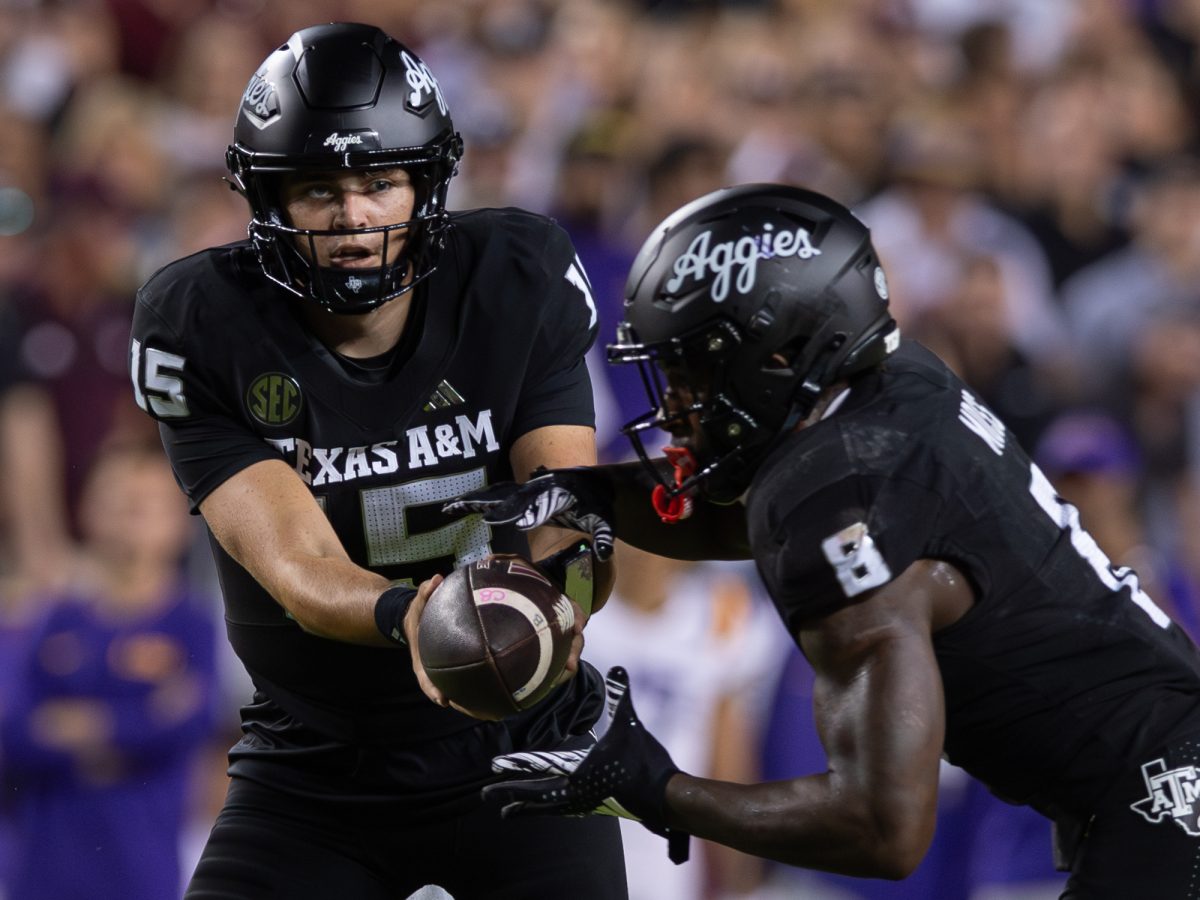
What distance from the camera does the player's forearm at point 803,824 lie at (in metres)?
2.59

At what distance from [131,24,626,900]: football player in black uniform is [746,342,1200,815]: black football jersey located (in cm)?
81

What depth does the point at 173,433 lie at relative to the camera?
346cm

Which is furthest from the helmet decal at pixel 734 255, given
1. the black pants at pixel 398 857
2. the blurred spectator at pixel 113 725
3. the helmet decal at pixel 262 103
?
the blurred spectator at pixel 113 725

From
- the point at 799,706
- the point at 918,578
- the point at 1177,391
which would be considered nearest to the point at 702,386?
the point at 918,578

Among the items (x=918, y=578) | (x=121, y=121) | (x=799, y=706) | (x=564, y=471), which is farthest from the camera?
(x=121, y=121)

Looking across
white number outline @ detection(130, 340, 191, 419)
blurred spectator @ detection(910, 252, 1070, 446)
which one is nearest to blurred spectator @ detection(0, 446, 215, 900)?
white number outline @ detection(130, 340, 191, 419)

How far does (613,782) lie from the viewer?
110 inches

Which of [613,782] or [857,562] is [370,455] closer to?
[613,782]

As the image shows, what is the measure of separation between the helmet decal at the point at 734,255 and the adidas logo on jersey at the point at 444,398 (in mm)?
681

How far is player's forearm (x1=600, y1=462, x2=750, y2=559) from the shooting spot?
3420mm

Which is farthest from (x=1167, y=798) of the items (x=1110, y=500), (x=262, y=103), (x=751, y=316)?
(x=1110, y=500)

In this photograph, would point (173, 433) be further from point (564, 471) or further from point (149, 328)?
point (564, 471)

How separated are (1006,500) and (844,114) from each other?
4901 millimetres

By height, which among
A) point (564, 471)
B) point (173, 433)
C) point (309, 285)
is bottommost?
point (564, 471)
